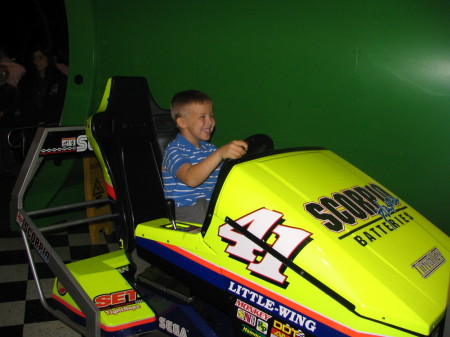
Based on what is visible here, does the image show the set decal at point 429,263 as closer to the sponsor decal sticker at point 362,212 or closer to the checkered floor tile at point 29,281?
the sponsor decal sticker at point 362,212

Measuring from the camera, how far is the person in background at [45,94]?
3.32 meters

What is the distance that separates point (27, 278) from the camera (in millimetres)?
2109

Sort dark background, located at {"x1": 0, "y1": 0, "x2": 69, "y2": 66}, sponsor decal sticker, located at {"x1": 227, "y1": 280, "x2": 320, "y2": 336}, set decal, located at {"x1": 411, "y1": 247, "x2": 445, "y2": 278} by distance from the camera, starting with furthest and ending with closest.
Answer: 1. dark background, located at {"x1": 0, "y1": 0, "x2": 69, "y2": 66}
2. set decal, located at {"x1": 411, "y1": 247, "x2": 445, "y2": 278}
3. sponsor decal sticker, located at {"x1": 227, "y1": 280, "x2": 320, "y2": 336}

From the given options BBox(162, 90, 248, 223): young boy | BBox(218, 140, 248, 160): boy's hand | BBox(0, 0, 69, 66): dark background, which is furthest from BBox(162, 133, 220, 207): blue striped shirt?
BBox(0, 0, 69, 66): dark background

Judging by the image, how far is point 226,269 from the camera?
1146 mm

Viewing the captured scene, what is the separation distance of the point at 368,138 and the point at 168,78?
3.99 ft

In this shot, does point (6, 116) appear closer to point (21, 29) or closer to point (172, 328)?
point (172, 328)

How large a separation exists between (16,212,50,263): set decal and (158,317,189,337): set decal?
0.47 m

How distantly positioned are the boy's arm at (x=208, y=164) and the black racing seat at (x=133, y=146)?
0.92 feet

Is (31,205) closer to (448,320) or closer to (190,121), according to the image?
(190,121)

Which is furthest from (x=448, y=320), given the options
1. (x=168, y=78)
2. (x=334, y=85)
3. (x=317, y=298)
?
(x=168, y=78)

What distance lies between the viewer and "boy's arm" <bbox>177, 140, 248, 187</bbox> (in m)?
1.28

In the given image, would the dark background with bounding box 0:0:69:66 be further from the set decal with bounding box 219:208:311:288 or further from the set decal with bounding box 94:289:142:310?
the set decal with bounding box 219:208:311:288

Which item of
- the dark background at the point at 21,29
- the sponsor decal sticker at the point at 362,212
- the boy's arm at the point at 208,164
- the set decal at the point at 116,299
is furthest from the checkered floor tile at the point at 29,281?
the dark background at the point at 21,29
